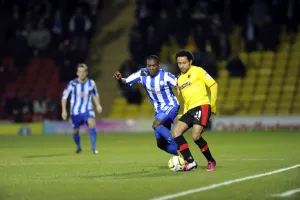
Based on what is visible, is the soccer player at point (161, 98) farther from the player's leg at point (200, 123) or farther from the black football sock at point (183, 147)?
the player's leg at point (200, 123)

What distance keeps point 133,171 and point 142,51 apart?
1722 centimetres

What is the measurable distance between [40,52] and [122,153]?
15710 mm

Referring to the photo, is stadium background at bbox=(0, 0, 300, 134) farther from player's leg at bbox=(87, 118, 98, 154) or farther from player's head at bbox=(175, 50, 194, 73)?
player's head at bbox=(175, 50, 194, 73)

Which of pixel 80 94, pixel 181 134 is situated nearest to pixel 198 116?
pixel 181 134

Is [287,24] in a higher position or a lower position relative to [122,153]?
higher

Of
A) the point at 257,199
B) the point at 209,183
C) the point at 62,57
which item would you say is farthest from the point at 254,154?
the point at 62,57

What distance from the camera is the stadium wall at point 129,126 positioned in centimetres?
2561

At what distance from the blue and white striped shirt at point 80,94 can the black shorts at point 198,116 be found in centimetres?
622

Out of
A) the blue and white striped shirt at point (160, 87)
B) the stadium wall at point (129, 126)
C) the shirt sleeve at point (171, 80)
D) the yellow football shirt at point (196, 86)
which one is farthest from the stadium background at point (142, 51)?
the yellow football shirt at point (196, 86)

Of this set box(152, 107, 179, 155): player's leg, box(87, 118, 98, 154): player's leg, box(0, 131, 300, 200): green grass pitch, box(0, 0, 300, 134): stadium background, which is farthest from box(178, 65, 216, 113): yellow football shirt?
box(0, 0, 300, 134): stadium background

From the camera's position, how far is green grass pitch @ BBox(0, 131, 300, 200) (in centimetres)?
894

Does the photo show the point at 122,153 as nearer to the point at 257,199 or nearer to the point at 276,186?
the point at 276,186

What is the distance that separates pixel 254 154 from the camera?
15375 mm

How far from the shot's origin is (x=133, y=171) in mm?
11875
